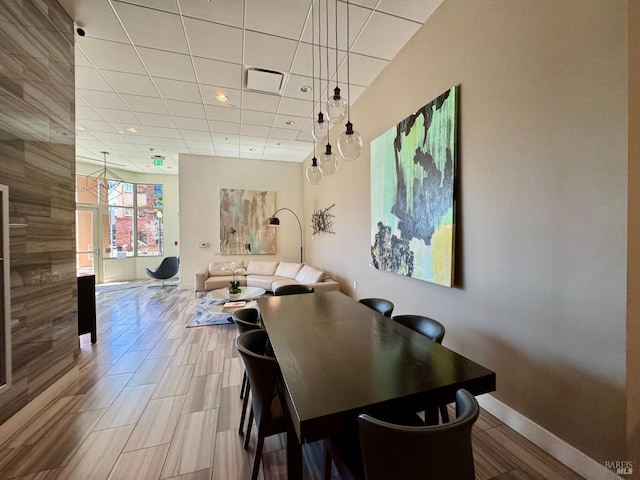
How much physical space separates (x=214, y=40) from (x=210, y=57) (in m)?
0.30

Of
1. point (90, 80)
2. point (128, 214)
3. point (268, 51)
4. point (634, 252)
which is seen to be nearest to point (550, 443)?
point (634, 252)

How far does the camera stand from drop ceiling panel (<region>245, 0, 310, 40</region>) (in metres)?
2.36

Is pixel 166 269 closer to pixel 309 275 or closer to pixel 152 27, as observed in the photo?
pixel 309 275

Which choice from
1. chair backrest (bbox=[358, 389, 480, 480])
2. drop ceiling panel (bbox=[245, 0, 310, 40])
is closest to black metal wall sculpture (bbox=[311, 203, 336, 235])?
drop ceiling panel (bbox=[245, 0, 310, 40])

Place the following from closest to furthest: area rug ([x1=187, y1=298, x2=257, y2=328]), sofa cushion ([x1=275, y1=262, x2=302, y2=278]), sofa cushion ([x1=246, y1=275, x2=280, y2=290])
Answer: area rug ([x1=187, y1=298, x2=257, y2=328])
sofa cushion ([x1=246, y1=275, x2=280, y2=290])
sofa cushion ([x1=275, y1=262, x2=302, y2=278])

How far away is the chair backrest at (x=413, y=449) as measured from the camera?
0.87 m

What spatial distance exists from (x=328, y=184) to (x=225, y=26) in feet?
10.4

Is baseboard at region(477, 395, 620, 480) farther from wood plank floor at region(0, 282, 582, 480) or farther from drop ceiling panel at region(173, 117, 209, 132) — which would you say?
drop ceiling panel at region(173, 117, 209, 132)

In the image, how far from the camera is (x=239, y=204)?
6.98m

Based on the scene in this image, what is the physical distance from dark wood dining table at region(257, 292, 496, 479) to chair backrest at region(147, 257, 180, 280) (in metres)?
6.28

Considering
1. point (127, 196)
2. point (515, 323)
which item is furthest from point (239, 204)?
point (515, 323)

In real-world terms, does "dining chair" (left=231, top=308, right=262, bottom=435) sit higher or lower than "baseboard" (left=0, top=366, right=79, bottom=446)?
higher

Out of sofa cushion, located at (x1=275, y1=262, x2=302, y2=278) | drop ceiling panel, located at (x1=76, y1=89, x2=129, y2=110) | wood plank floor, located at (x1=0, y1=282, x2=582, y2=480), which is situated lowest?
wood plank floor, located at (x1=0, y1=282, x2=582, y2=480)

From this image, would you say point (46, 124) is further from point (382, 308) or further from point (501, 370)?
point (501, 370)
